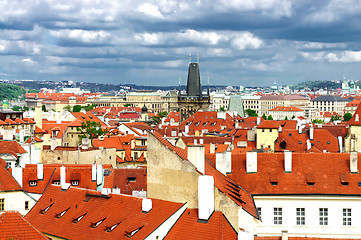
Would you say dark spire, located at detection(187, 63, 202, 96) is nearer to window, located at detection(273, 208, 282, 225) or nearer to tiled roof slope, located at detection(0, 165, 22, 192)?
→ tiled roof slope, located at detection(0, 165, 22, 192)

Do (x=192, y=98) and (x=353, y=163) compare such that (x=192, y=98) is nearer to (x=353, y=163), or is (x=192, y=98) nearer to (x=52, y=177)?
(x=52, y=177)

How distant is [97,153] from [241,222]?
4175 centimetres

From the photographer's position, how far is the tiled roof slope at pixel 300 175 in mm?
44531

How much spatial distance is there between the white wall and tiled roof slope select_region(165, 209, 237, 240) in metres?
12.7

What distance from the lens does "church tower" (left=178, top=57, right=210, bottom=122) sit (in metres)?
175

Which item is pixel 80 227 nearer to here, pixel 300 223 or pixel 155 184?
pixel 155 184

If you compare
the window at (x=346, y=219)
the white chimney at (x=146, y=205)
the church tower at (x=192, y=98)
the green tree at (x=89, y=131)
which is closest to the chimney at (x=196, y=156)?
the white chimney at (x=146, y=205)

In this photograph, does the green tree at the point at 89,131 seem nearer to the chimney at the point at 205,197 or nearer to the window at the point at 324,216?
the window at the point at 324,216

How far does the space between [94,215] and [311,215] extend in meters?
15.6

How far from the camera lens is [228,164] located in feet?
153

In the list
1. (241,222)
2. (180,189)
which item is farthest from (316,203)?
(180,189)

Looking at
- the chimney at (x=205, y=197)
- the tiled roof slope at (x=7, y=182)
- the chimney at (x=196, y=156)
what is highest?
the chimney at (x=196, y=156)

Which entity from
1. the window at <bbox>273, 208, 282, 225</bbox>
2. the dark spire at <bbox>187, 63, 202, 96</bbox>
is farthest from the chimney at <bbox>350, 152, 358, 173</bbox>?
the dark spire at <bbox>187, 63, 202, 96</bbox>

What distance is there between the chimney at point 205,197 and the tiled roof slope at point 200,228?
0.30 metres
